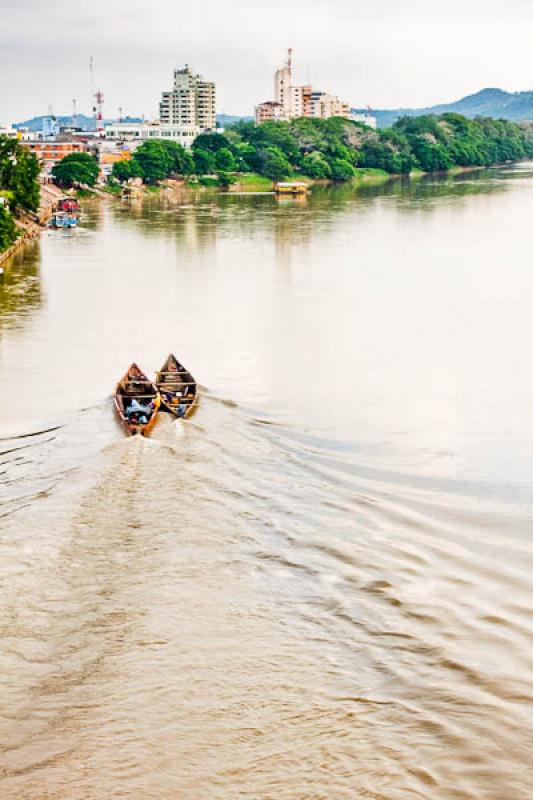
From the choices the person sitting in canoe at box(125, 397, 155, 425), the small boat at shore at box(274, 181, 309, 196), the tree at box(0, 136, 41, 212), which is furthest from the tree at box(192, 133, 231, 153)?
the person sitting in canoe at box(125, 397, 155, 425)

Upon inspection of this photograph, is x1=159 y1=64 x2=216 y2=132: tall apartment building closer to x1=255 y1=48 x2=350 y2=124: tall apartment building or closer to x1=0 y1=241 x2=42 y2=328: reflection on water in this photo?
→ x1=255 y1=48 x2=350 y2=124: tall apartment building

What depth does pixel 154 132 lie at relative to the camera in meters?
68.2

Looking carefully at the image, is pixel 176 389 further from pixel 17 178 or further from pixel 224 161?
pixel 224 161

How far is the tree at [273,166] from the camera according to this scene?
45688mm

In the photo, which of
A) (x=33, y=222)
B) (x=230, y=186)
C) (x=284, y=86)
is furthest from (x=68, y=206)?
(x=284, y=86)

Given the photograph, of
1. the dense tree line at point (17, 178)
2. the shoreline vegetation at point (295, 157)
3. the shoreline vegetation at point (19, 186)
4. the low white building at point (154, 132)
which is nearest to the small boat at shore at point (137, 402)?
the shoreline vegetation at point (19, 186)

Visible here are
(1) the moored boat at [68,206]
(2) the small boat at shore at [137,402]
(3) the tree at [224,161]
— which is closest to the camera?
(2) the small boat at shore at [137,402]

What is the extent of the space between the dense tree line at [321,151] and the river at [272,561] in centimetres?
2996

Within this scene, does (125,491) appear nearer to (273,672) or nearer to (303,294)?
(273,672)

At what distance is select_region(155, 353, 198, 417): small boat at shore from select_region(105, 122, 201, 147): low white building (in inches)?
2106

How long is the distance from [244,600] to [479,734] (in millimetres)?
1656

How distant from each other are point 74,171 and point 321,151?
14.7 metres

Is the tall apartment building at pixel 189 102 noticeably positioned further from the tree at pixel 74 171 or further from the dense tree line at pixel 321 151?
the tree at pixel 74 171

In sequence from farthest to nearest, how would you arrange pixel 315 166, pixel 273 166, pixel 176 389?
pixel 315 166, pixel 273 166, pixel 176 389
